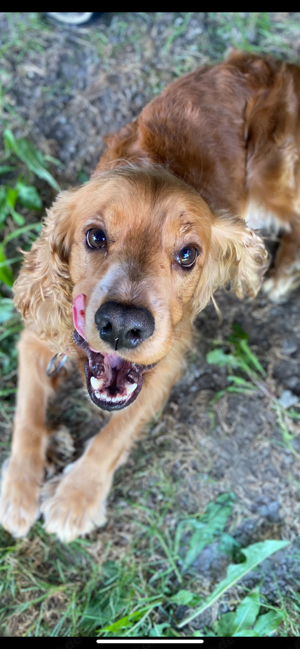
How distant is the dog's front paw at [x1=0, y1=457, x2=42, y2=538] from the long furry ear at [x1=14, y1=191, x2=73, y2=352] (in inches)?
36.7

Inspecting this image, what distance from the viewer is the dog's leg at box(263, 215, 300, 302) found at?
4145mm

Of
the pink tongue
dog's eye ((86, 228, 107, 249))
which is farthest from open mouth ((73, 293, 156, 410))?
dog's eye ((86, 228, 107, 249))

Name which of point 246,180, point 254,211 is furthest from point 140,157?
point 254,211

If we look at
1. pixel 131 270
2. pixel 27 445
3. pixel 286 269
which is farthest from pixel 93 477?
pixel 286 269

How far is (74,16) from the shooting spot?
4570mm

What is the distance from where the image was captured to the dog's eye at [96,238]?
8.16 ft

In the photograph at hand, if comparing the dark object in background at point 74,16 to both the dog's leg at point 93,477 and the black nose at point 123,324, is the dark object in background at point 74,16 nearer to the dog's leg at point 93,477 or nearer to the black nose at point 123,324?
the dog's leg at point 93,477

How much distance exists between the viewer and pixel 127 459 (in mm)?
3723

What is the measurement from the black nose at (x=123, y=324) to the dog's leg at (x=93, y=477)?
3.58 feet

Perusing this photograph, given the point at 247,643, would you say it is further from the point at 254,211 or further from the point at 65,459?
the point at 254,211

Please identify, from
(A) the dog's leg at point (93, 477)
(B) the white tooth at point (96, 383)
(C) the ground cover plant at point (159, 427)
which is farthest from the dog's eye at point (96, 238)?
(C) the ground cover plant at point (159, 427)

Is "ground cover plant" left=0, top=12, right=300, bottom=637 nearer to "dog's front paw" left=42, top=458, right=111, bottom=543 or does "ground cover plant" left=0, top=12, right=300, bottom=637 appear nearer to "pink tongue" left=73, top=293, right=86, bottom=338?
"dog's front paw" left=42, top=458, right=111, bottom=543

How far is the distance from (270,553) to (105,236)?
2506 millimetres

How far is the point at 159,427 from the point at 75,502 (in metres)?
0.86
